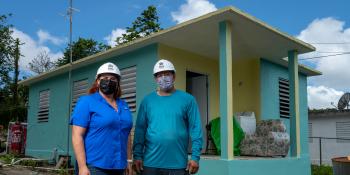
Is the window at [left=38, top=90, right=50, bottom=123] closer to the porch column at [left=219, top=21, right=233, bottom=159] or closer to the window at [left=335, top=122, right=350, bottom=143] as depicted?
the porch column at [left=219, top=21, right=233, bottom=159]

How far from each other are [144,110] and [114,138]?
58cm

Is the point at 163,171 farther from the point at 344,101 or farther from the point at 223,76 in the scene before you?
the point at 344,101

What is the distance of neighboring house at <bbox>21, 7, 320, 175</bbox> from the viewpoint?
7.28 meters

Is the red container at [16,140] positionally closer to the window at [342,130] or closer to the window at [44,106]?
the window at [44,106]

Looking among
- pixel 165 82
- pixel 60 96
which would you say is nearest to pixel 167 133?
pixel 165 82

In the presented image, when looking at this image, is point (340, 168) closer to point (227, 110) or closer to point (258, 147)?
point (227, 110)

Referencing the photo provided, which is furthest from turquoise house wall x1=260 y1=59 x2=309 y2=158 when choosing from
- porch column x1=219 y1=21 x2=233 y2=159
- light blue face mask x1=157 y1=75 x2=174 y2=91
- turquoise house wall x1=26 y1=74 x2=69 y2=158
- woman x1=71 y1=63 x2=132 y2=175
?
woman x1=71 y1=63 x2=132 y2=175

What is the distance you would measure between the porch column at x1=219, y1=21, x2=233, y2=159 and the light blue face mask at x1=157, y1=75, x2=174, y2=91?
351cm

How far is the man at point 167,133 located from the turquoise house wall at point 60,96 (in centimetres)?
518

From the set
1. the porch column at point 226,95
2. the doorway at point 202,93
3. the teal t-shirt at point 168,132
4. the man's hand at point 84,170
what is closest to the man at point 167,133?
the teal t-shirt at point 168,132

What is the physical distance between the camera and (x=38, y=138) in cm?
1373

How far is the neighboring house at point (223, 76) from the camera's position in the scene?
287 inches

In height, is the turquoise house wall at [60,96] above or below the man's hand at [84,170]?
above

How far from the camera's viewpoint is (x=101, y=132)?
3162 millimetres
